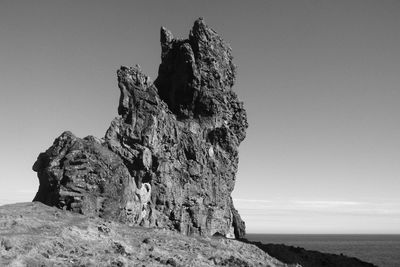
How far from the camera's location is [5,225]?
40688 mm

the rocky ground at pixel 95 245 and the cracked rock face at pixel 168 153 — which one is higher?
the cracked rock face at pixel 168 153

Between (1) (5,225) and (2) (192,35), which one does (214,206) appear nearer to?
(2) (192,35)

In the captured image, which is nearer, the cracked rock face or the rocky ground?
the rocky ground

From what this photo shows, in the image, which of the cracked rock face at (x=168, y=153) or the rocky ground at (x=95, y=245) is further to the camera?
the cracked rock face at (x=168, y=153)

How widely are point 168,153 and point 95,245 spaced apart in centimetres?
3523

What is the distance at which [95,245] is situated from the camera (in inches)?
1599

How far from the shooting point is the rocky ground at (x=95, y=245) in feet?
115

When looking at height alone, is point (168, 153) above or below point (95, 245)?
above

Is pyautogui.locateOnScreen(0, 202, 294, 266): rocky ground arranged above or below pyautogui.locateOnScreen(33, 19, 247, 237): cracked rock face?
below

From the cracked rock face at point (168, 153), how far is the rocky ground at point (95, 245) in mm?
7561

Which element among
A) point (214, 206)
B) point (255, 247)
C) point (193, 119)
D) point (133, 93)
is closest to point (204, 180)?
point (214, 206)

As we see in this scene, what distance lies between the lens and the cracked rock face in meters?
59.2

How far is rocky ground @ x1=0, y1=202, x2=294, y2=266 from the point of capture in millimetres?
35125

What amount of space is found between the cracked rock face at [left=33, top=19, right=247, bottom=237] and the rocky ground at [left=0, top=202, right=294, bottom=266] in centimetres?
756
